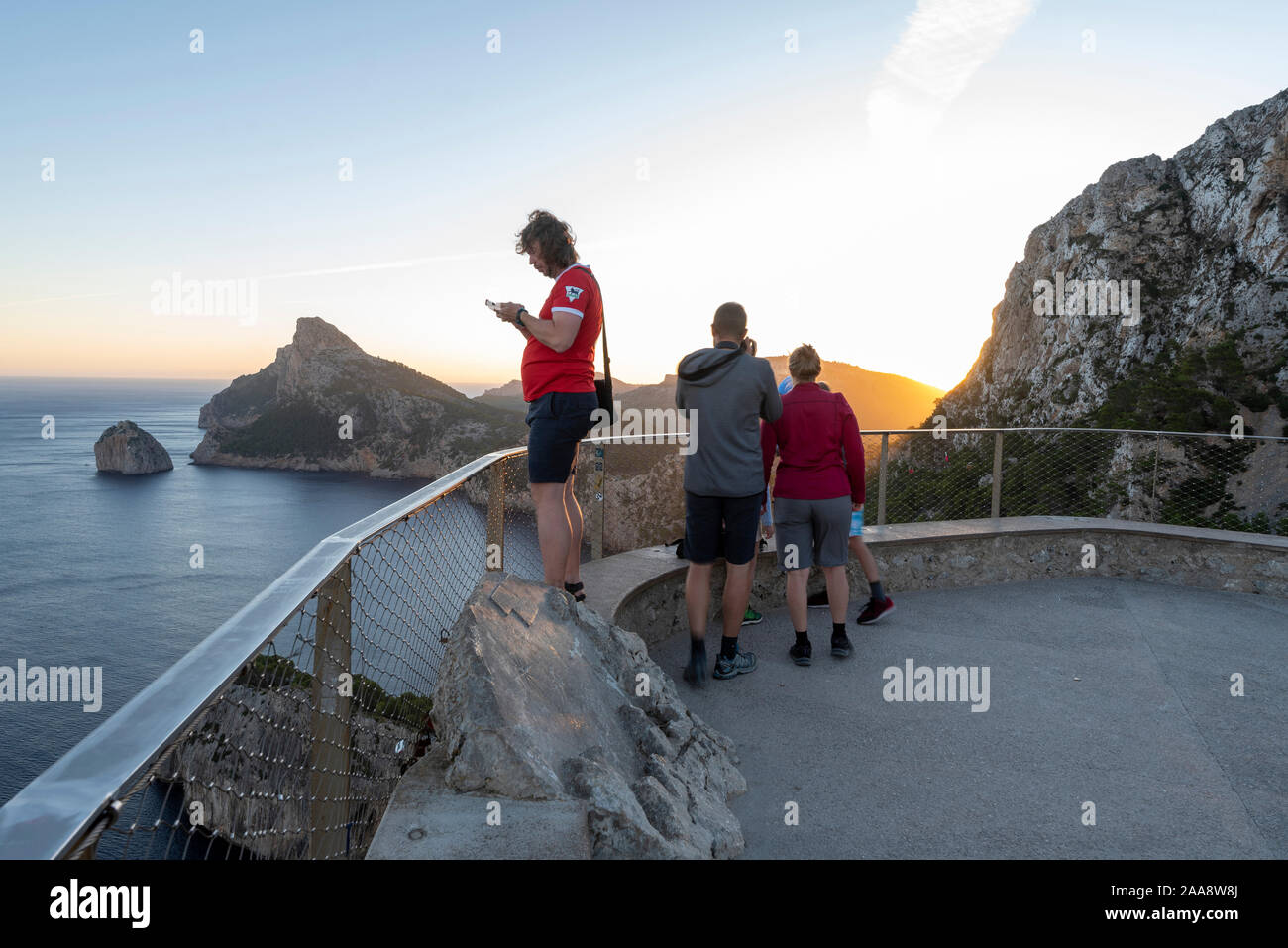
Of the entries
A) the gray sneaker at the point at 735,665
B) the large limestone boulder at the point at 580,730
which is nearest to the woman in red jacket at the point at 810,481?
the gray sneaker at the point at 735,665

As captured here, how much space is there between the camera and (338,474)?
11544 centimetres

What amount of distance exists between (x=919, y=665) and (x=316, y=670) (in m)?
3.63

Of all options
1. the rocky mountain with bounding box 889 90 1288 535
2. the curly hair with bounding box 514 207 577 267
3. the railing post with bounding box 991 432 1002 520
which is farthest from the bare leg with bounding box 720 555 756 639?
the rocky mountain with bounding box 889 90 1288 535

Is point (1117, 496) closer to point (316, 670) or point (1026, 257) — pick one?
point (316, 670)

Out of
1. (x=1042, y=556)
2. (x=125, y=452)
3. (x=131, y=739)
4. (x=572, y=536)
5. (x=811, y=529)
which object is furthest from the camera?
(x=125, y=452)

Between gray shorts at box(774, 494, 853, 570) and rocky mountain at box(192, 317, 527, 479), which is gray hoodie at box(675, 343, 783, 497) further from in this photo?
rocky mountain at box(192, 317, 527, 479)

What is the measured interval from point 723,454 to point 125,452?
13915 centimetres

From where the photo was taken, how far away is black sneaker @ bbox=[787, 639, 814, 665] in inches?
177

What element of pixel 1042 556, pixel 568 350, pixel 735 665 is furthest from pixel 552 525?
pixel 1042 556

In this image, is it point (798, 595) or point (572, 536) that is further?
point (798, 595)

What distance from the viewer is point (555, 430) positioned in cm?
336

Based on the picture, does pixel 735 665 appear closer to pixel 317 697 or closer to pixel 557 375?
pixel 557 375

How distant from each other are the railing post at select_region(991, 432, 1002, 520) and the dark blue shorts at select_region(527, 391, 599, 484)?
4814mm

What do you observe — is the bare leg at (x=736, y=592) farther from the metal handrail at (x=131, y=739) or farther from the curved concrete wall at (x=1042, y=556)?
the metal handrail at (x=131, y=739)
